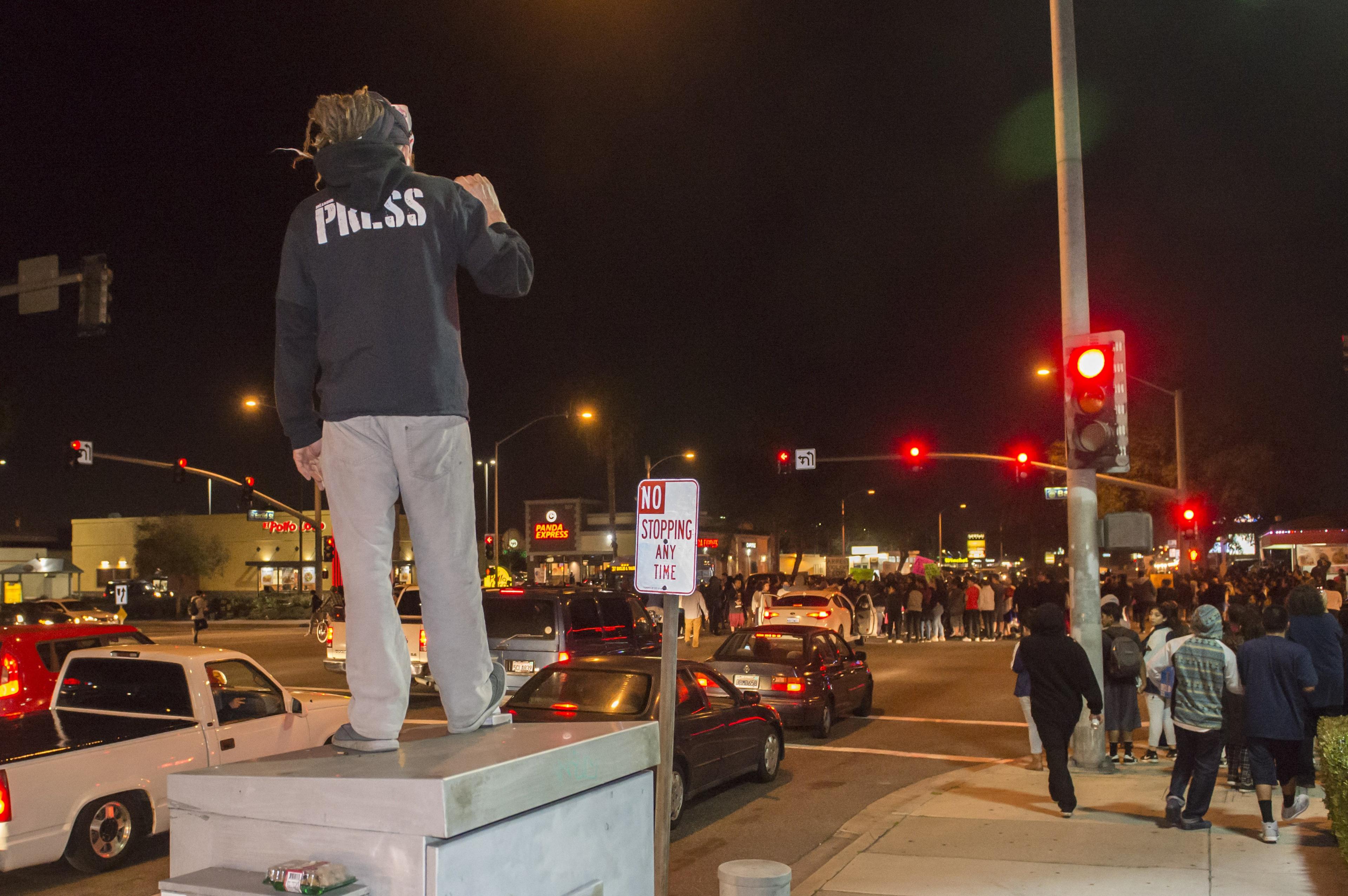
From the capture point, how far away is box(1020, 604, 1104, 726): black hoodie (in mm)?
9305

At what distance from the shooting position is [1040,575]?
98.0 ft

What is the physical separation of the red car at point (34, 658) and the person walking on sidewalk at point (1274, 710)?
9.76 meters

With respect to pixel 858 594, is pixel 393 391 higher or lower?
higher

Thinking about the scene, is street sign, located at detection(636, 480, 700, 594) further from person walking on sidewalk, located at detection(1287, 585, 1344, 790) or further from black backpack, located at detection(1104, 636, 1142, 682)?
black backpack, located at detection(1104, 636, 1142, 682)

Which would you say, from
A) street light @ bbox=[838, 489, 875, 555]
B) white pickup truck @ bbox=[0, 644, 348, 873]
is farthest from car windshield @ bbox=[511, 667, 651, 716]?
street light @ bbox=[838, 489, 875, 555]

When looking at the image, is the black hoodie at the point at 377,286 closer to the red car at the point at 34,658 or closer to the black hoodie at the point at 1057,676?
the black hoodie at the point at 1057,676

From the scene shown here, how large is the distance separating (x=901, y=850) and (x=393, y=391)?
6.69 m

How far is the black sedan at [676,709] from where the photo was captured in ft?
32.1

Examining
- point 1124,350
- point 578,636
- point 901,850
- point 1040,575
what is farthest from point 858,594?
point 901,850

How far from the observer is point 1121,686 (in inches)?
465

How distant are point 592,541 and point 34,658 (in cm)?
4504

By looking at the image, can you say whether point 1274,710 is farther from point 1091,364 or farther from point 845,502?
point 845,502

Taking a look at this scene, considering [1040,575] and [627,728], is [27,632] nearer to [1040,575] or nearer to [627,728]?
[627,728]

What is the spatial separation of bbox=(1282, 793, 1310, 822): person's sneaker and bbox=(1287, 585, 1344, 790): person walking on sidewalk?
562 mm
